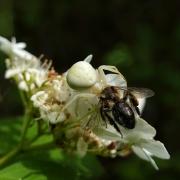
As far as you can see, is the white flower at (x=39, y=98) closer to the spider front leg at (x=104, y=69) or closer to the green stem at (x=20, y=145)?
the green stem at (x=20, y=145)

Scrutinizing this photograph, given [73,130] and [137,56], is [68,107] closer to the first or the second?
[73,130]

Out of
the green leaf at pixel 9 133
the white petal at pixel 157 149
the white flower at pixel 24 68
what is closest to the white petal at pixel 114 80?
the white petal at pixel 157 149

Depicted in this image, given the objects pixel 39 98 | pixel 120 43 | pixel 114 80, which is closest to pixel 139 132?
pixel 114 80

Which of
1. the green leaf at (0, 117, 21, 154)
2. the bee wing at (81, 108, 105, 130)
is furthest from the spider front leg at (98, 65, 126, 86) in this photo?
the green leaf at (0, 117, 21, 154)

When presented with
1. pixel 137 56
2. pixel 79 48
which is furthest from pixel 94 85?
pixel 79 48

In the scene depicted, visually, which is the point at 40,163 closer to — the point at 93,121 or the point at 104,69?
the point at 93,121

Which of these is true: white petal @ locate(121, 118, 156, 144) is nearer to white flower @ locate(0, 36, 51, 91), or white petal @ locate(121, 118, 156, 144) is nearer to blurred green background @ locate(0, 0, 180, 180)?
white flower @ locate(0, 36, 51, 91)
